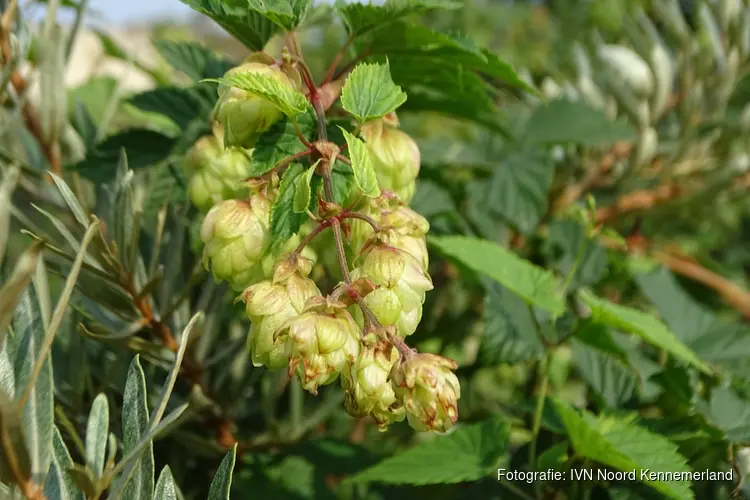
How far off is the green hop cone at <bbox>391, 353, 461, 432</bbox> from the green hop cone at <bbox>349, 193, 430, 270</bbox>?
0.08 metres

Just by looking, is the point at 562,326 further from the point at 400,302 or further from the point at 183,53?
the point at 183,53

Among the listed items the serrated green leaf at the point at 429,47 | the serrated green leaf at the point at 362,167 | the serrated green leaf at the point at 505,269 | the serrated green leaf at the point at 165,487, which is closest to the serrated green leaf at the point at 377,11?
the serrated green leaf at the point at 429,47

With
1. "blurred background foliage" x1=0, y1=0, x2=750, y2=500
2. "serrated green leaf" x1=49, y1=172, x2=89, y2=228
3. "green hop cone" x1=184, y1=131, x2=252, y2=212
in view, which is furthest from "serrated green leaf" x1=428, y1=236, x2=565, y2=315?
"serrated green leaf" x1=49, y1=172, x2=89, y2=228

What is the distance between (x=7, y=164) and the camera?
0.65 meters

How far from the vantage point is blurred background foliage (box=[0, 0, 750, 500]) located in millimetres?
606

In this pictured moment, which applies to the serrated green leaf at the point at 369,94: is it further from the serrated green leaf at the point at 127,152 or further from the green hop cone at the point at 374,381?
the serrated green leaf at the point at 127,152

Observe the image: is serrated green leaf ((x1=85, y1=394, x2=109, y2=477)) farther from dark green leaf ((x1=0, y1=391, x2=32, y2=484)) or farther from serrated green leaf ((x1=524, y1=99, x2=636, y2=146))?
serrated green leaf ((x1=524, y1=99, x2=636, y2=146))

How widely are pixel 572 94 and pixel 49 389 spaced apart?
1.01 meters

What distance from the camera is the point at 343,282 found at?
1.40 ft

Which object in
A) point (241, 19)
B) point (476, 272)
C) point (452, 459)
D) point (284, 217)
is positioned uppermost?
point (241, 19)

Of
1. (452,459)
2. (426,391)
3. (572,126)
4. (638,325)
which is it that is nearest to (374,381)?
(426,391)

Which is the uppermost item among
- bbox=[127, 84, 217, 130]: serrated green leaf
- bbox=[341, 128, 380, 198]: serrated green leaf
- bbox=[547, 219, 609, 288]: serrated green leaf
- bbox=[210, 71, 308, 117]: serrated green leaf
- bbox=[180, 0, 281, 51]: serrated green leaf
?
bbox=[180, 0, 281, 51]: serrated green leaf

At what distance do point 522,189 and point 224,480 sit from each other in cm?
61

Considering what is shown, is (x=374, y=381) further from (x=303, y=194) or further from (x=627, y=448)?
(x=627, y=448)
